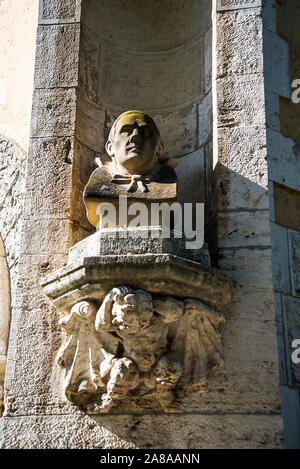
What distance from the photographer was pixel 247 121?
354 centimetres

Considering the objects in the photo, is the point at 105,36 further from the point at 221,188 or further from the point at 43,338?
the point at 43,338

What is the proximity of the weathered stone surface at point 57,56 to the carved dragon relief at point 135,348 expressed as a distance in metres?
1.41

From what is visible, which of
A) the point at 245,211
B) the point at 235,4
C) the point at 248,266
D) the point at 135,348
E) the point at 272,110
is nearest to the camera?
the point at 135,348

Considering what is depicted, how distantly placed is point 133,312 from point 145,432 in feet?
1.76

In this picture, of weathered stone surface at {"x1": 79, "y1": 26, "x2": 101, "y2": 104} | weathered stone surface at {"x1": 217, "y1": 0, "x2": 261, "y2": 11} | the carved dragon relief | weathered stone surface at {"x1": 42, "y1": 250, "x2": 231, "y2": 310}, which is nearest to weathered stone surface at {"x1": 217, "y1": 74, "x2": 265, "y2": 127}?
weathered stone surface at {"x1": 217, "y1": 0, "x2": 261, "y2": 11}

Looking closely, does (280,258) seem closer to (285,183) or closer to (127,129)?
(285,183)

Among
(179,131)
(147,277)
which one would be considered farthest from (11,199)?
(147,277)

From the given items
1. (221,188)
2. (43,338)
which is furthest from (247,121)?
(43,338)

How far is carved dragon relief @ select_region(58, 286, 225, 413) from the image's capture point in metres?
2.96

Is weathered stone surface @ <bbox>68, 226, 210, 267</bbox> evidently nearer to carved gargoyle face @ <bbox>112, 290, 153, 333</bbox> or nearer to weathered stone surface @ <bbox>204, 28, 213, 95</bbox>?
carved gargoyle face @ <bbox>112, 290, 153, 333</bbox>

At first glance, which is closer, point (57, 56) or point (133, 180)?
point (133, 180)

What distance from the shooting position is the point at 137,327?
2.93m
